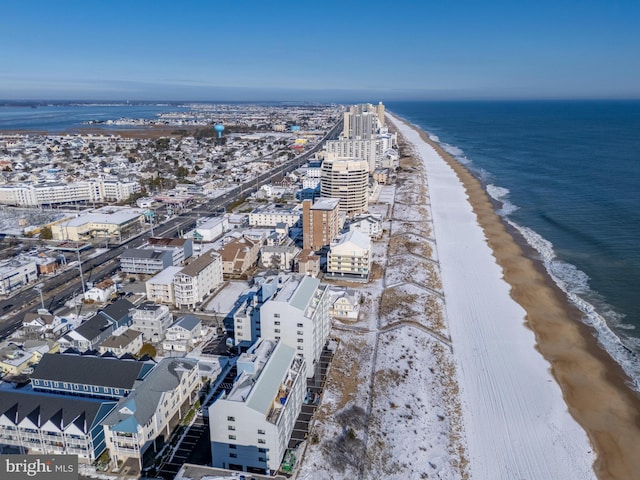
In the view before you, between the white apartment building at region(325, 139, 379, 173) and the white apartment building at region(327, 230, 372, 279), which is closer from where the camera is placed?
the white apartment building at region(327, 230, 372, 279)

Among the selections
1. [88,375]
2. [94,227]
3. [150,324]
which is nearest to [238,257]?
[150,324]

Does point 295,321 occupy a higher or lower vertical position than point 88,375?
higher

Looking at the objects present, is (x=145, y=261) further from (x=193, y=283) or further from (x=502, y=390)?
(x=502, y=390)

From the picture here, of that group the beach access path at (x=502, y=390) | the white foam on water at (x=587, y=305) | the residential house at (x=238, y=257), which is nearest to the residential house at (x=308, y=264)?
the residential house at (x=238, y=257)

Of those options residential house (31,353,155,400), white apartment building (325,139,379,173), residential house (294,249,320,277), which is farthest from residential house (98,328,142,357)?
white apartment building (325,139,379,173)

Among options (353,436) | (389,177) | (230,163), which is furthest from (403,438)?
(230,163)

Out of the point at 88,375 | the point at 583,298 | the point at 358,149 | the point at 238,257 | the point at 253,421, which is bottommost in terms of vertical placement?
the point at 583,298

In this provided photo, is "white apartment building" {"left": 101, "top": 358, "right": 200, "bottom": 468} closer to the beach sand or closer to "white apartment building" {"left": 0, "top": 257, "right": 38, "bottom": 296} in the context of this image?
the beach sand
